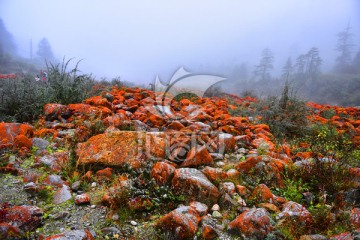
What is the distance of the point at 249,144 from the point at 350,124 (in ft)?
12.6

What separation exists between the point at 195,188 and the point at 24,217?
1.68 meters

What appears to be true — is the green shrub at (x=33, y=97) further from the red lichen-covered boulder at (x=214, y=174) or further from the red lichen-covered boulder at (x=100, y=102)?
the red lichen-covered boulder at (x=214, y=174)

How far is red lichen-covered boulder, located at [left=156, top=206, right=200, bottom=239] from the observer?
218 cm

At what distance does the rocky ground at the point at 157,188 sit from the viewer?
2.27m

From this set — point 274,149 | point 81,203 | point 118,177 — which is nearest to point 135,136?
point 118,177

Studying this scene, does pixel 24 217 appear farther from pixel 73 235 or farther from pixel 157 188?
pixel 157 188

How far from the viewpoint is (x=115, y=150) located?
3.29m

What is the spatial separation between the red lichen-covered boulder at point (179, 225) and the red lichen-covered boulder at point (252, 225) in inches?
15.2

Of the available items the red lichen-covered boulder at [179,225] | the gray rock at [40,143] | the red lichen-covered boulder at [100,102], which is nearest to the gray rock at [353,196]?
the red lichen-covered boulder at [179,225]

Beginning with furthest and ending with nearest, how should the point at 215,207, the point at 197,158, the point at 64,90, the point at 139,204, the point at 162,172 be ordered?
1. the point at 64,90
2. the point at 197,158
3. the point at 162,172
4. the point at 215,207
5. the point at 139,204

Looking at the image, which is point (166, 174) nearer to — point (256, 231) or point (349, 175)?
point (256, 231)

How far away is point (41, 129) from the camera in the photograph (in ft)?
13.6

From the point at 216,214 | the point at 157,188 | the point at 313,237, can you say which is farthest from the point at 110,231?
the point at 313,237

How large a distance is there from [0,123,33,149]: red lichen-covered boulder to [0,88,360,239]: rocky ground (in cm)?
1
